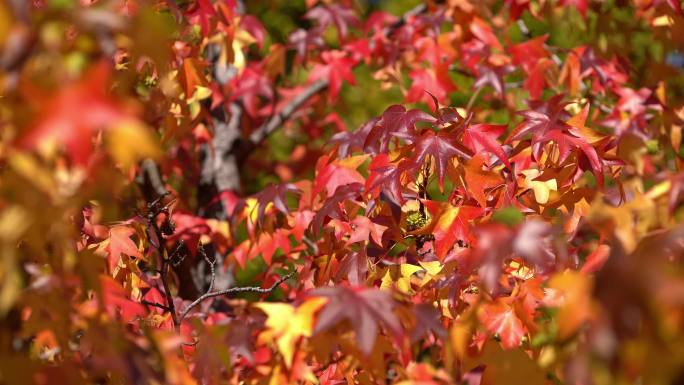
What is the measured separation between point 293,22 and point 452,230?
3831mm

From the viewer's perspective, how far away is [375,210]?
62.2 inches

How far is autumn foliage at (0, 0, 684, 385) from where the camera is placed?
691 millimetres

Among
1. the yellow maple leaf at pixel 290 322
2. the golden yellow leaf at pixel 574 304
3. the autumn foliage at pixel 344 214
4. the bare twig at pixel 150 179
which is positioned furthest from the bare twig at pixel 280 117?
the golden yellow leaf at pixel 574 304

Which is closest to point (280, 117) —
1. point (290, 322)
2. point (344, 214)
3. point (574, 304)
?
point (344, 214)

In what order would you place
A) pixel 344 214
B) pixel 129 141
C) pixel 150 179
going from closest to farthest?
pixel 129 141, pixel 344 214, pixel 150 179

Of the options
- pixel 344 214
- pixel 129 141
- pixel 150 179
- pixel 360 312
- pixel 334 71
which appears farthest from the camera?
pixel 334 71

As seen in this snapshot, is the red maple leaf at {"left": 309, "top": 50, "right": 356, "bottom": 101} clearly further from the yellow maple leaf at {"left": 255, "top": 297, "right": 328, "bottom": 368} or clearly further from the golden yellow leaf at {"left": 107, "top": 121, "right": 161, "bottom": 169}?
the golden yellow leaf at {"left": 107, "top": 121, "right": 161, "bottom": 169}

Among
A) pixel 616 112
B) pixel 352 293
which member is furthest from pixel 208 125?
pixel 352 293

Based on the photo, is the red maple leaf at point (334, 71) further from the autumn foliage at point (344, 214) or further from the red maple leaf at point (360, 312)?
the red maple leaf at point (360, 312)

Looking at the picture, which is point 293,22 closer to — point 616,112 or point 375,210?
point 616,112

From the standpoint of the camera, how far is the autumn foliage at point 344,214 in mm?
691

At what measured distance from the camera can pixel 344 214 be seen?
1.61 metres

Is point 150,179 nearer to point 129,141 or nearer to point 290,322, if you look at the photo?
point 290,322

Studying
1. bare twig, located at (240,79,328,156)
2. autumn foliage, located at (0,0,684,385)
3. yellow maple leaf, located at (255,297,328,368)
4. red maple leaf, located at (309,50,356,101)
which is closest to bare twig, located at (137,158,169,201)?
autumn foliage, located at (0,0,684,385)
